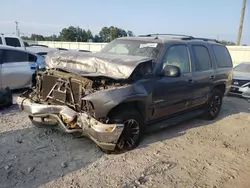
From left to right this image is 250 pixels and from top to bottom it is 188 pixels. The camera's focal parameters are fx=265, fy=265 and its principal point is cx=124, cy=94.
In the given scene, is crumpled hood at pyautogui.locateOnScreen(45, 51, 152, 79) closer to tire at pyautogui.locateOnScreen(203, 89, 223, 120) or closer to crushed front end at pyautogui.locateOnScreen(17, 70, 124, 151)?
crushed front end at pyautogui.locateOnScreen(17, 70, 124, 151)

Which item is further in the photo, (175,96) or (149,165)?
(175,96)

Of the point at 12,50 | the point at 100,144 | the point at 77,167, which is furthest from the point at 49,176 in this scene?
the point at 12,50

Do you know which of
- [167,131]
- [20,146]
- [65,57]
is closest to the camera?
[20,146]

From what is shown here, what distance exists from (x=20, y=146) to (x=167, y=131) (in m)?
2.90

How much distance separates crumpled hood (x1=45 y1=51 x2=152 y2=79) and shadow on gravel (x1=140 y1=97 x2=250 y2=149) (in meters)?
1.39

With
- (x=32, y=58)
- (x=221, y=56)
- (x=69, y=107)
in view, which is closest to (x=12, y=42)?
(x=32, y=58)

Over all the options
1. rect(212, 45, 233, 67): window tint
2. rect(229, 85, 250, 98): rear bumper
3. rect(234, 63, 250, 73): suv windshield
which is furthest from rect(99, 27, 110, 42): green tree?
rect(212, 45, 233, 67): window tint

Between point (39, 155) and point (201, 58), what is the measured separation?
4058 mm

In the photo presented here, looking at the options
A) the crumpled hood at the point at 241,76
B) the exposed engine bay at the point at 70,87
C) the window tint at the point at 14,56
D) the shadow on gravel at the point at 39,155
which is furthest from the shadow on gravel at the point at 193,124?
the window tint at the point at 14,56

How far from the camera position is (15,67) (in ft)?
25.8

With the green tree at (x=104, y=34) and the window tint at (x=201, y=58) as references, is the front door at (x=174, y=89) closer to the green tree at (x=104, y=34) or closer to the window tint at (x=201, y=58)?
the window tint at (x=201, y=58)

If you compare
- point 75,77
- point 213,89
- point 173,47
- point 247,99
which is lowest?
point 247,99

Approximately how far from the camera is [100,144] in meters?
4.04

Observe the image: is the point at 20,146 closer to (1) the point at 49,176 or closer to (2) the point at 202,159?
(1) the point at 49,176
